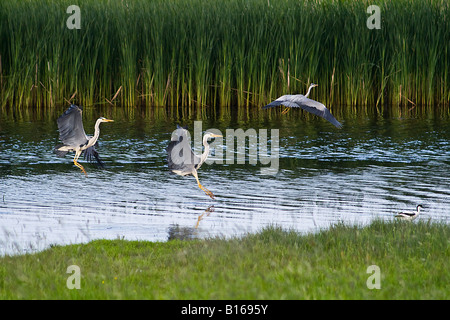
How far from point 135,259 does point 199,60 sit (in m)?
11.9

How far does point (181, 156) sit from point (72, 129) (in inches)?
67.4

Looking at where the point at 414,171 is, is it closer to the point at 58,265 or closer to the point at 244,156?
the point at 244,156

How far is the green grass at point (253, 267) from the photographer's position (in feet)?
16.5

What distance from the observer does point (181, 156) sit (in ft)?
30.4

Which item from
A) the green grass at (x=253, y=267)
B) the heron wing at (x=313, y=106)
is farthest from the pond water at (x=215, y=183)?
the heron wing at (x=313, y=106)

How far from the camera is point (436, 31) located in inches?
708

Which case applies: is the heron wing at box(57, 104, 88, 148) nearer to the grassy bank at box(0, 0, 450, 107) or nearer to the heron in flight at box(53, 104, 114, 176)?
the heron in flight at box(53, 104, 114, 176)

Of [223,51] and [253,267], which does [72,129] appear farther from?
[223,51]

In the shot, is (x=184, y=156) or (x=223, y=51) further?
(x=223, y=51)

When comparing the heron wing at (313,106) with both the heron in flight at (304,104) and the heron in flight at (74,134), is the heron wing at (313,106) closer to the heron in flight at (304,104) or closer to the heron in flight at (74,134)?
the heron in flight at (304,104)

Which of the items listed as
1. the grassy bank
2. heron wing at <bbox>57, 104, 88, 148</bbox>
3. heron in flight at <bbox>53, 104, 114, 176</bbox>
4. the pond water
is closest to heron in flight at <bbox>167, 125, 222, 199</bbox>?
the pond water

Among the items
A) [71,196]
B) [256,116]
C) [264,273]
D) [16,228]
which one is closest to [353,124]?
[256,116]

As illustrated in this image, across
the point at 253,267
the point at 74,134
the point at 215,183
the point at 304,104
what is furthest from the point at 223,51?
the point at 253,267

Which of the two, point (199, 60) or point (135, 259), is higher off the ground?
point (199, 60)
